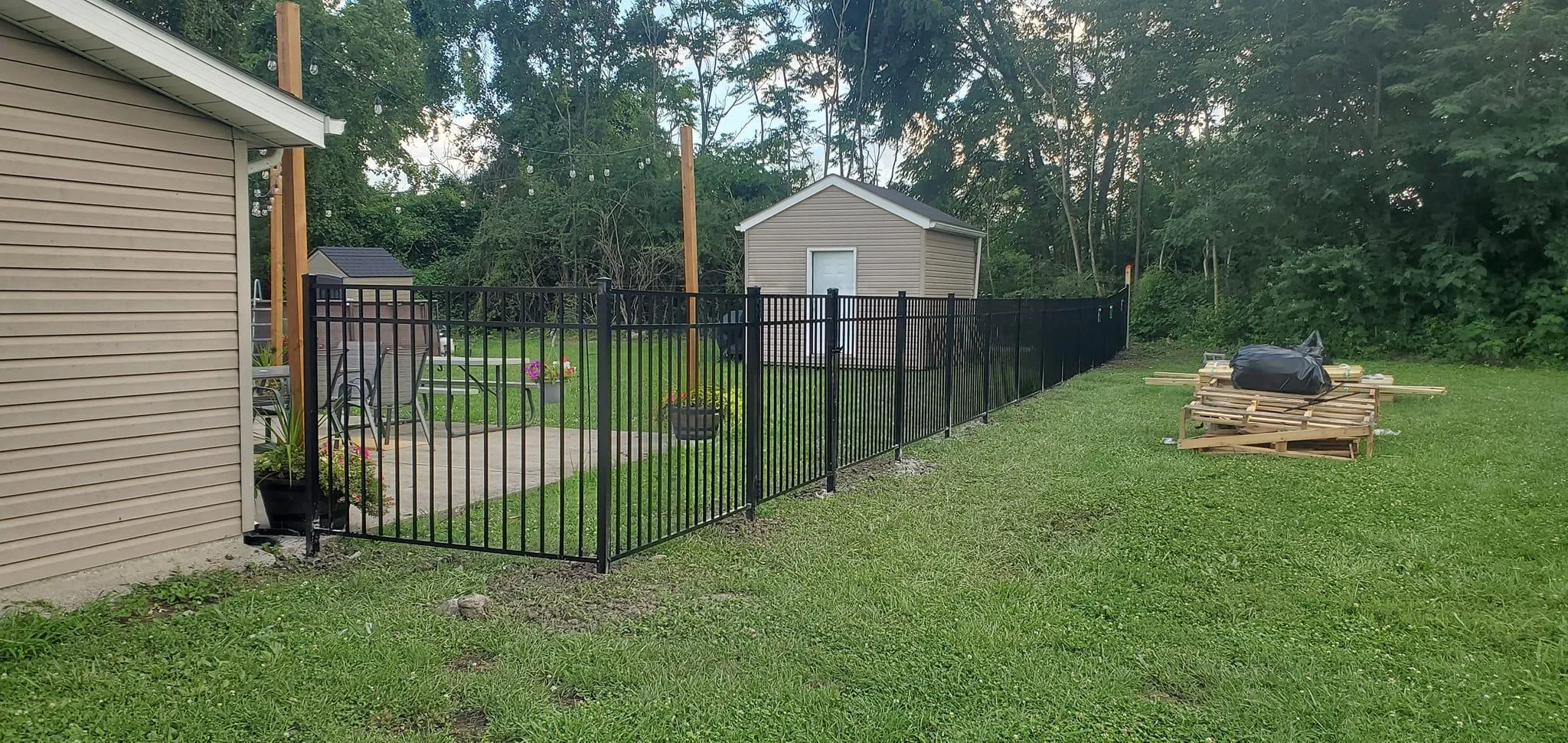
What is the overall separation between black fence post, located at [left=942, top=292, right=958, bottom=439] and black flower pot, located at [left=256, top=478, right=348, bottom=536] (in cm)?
521

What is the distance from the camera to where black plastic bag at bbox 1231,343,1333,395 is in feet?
27.2

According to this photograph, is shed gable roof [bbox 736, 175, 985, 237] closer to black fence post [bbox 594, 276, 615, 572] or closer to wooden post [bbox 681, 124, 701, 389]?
wooden post [bbox 681, 124, 701, 389]

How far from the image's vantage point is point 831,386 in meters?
6.34

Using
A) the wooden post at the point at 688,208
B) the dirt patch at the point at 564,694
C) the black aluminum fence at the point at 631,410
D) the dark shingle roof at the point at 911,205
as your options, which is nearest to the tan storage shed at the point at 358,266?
the black aluminum fence at the point at 631,410

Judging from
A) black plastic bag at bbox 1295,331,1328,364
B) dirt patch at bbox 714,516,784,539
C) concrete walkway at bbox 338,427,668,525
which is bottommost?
→ dirt patch at bbox 714,516,784,539

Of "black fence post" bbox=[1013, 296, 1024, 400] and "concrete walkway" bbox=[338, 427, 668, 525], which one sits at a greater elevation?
"black fence post" bbox=[1013, 296, 1024, 400]

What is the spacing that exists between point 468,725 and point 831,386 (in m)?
3.77

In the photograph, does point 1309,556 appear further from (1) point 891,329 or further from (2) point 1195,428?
(2) point 1195,428

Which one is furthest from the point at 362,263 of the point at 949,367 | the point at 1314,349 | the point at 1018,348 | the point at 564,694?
the point at 564,694

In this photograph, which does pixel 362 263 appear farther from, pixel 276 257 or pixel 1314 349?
pixel 1314 349

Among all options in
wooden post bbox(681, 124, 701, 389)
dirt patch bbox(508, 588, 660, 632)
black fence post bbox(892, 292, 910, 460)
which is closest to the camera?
dirt patch bbox(508, 588, 660, 632)

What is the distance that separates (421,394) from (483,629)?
220 inches

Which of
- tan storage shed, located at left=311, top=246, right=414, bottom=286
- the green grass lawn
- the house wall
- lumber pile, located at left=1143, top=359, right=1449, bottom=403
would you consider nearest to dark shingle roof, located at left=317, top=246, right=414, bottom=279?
tan storage shed, located at left=311, top=246, right=414, bottom=286

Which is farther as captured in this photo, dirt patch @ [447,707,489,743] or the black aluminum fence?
the black aluminum fence
